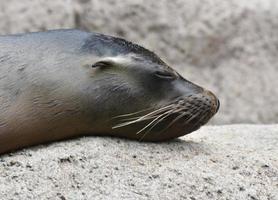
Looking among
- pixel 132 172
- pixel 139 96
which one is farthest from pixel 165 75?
pixel 132 172

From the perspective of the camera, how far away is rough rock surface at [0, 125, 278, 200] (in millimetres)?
2693

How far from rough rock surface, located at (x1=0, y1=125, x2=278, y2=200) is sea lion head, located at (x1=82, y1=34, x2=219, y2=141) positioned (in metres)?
0.07

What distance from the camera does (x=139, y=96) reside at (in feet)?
10.3

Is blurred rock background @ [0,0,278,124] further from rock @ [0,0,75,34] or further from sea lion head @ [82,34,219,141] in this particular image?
sea lion head @ [82,34,219,141]

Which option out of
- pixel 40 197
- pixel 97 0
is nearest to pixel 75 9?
pixel 97 0

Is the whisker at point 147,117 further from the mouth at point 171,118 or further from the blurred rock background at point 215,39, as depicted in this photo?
the blurred rock background at point 215,39

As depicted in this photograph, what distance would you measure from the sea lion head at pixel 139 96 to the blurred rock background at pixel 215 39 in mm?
2189

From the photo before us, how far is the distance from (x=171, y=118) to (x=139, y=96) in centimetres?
18

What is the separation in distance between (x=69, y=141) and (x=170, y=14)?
8.68 feet

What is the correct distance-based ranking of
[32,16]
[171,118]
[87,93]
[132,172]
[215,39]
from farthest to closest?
[215,39] → [32,16] → [171,118] → [87,93] → [132,172]

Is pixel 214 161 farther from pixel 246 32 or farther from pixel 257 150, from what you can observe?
pixel 246 32

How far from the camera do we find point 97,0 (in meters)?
5.45

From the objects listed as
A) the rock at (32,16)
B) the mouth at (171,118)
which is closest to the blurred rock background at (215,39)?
the rock at (32,16)

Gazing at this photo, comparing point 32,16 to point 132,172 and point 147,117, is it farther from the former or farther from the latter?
point 132,172
